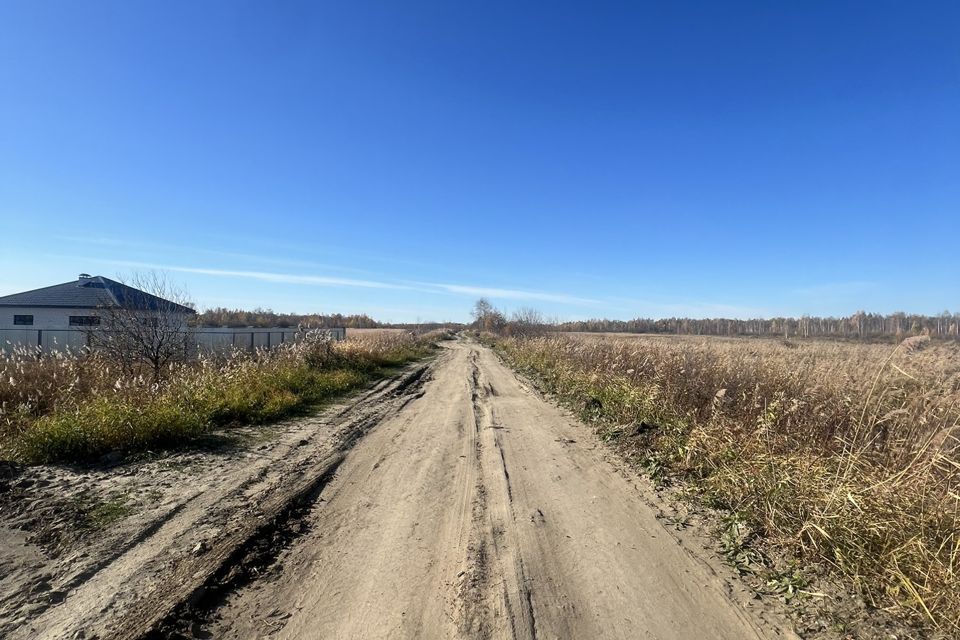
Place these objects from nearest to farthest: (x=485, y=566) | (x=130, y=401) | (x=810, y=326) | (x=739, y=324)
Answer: (x=485, y=566) → (x=130, y=401) → (x=810, y=326) → (x=739, y=324)

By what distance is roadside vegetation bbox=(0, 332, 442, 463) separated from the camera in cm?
598

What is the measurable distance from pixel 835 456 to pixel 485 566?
350cm

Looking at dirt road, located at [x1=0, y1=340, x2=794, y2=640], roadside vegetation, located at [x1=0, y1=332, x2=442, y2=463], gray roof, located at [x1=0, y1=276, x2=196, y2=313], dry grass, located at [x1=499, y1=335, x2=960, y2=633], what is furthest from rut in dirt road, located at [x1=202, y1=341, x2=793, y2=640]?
gray roof, located at [x1=0, y1=276, x2=196, y2=313]

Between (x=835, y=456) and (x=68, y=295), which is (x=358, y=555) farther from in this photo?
(x=68, y=295)

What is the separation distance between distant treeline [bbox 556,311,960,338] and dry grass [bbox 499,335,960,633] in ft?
10.3

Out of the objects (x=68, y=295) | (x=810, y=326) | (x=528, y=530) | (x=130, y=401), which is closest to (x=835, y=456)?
(x=528, y=530)

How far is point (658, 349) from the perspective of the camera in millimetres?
12664

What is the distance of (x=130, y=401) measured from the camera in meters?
7.31

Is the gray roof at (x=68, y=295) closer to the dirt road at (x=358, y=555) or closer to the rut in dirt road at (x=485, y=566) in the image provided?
the dirt road at (x=358, y=555)

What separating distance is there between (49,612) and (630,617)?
371 centimetres

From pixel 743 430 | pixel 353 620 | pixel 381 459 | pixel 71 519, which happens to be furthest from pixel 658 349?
pixel 71 519

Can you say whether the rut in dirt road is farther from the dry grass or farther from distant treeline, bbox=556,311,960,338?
distant treeline, bbox=556,311,960,338

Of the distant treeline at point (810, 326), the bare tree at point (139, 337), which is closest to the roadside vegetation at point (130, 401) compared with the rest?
the bare tree at point (139, 337)

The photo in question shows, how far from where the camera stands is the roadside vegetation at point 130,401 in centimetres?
598
